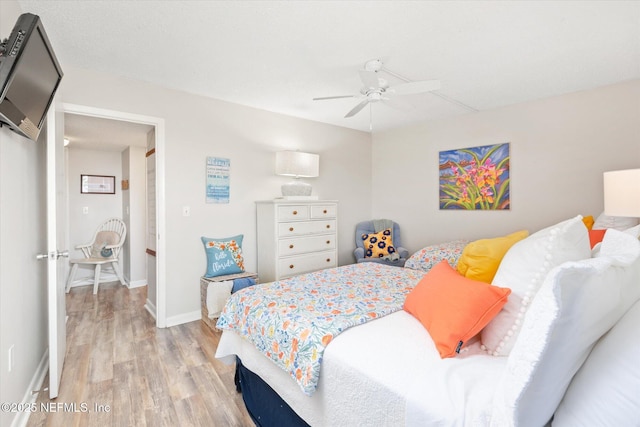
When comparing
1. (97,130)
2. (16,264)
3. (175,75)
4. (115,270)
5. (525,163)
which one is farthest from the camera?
(115,270)

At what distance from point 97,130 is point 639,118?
5.89m

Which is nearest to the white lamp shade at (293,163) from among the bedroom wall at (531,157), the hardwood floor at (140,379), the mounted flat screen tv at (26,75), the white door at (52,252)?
the bedroom wall at (531,157)

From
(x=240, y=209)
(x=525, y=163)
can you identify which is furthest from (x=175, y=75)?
(x=525, y=163)

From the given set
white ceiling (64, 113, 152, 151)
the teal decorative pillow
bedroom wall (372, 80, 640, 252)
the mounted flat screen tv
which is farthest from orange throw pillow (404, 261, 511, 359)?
white ceiling (64, 113, 152, 151)

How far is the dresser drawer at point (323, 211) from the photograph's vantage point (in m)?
3.91

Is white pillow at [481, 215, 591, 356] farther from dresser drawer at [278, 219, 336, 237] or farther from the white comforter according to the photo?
dresser drawer at [278, 219, 336, 237]

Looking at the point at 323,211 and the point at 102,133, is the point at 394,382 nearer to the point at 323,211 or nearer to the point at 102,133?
the point at 323,211

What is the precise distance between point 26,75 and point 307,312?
167 centimetres

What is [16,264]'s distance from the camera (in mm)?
1729

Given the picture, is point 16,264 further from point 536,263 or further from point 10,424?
point 536,263

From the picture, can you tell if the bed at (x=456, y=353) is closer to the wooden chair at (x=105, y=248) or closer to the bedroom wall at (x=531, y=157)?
the bedroom wall at (x=531, y=157)

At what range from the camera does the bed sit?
712 millimetres

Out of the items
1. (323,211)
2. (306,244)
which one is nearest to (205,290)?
(306,244)

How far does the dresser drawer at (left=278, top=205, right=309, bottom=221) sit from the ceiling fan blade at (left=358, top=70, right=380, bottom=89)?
1688 millimetres
